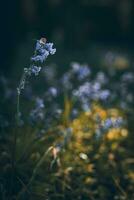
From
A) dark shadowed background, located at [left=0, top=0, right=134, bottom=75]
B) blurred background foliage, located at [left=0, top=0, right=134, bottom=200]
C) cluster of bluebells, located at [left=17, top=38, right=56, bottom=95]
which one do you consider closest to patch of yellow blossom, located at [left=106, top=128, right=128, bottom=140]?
blurred background foliage, located at [left=0, top=0, right=134, bottom=200]

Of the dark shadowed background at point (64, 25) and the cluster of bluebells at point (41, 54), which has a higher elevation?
the dark shadowed background at point (64, 25)

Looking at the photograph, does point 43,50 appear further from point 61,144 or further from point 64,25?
point 64,25

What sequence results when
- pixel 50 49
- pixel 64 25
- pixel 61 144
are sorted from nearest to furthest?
pixel 50 49
pixel 61 144
pixel 64 25

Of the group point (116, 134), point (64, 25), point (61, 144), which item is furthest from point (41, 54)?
point (64, 25)

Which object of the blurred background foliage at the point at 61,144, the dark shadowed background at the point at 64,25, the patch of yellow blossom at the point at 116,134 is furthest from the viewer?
the dark shadowed background at the point at 64,25

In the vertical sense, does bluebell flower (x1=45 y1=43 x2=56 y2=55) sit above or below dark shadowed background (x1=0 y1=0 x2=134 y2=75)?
below

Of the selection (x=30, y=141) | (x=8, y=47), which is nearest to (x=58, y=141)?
(x=30, y=141)

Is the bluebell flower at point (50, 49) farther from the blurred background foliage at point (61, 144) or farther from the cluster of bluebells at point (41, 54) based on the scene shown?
the blurred background foliage at point (61, 144)

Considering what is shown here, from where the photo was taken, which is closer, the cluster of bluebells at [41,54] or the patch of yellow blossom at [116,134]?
the cluster of bluebells at [41,54]

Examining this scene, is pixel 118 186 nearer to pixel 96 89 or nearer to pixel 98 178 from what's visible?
pixel 98 178

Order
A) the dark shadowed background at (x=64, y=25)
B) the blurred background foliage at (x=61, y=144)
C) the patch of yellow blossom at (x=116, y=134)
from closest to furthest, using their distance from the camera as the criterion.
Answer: the blurred background foliage at (x=61, y=144) → the patch of yellow blossom at (x=116, y=134) → the dark shadowed background at (x=64, y=25)

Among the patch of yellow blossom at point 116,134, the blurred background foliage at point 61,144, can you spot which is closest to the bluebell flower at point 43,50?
the blurred background foliage at point 61,144

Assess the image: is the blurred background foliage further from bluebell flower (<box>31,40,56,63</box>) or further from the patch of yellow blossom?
bluebell flower (<box>31,40,56,63</box>)
